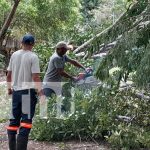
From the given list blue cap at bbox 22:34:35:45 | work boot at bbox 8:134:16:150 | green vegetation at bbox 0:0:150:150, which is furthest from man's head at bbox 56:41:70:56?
work boot at bbox 8:134:16:150

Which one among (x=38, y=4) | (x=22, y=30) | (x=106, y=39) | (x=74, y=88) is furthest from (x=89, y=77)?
(x=22, y=30)

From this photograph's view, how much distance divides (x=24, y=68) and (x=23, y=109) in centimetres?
54

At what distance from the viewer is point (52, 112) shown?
6832 millimetres

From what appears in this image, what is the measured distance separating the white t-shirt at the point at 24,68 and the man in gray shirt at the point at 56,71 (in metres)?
1.83

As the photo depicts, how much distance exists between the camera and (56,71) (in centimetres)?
756

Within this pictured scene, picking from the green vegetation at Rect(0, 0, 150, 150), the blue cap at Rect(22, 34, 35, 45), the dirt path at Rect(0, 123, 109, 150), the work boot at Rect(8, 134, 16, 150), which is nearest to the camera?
the green vegetation at Rect(0, 0, 150, 150)

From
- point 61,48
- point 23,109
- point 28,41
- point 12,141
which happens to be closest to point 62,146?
point 12,141

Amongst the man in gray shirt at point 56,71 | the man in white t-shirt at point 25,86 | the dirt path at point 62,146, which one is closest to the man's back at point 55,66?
the man in gray shirt at point 56,71

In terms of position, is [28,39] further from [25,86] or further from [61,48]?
[61,48]

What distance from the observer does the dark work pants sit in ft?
18.3

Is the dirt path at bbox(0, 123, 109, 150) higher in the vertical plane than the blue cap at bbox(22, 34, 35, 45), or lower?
lower

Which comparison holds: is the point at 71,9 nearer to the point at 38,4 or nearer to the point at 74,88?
the point at 38,4

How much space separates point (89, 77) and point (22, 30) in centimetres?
1234

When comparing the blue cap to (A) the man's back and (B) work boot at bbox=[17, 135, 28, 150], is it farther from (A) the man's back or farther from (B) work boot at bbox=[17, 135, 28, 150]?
(A) the man's back
